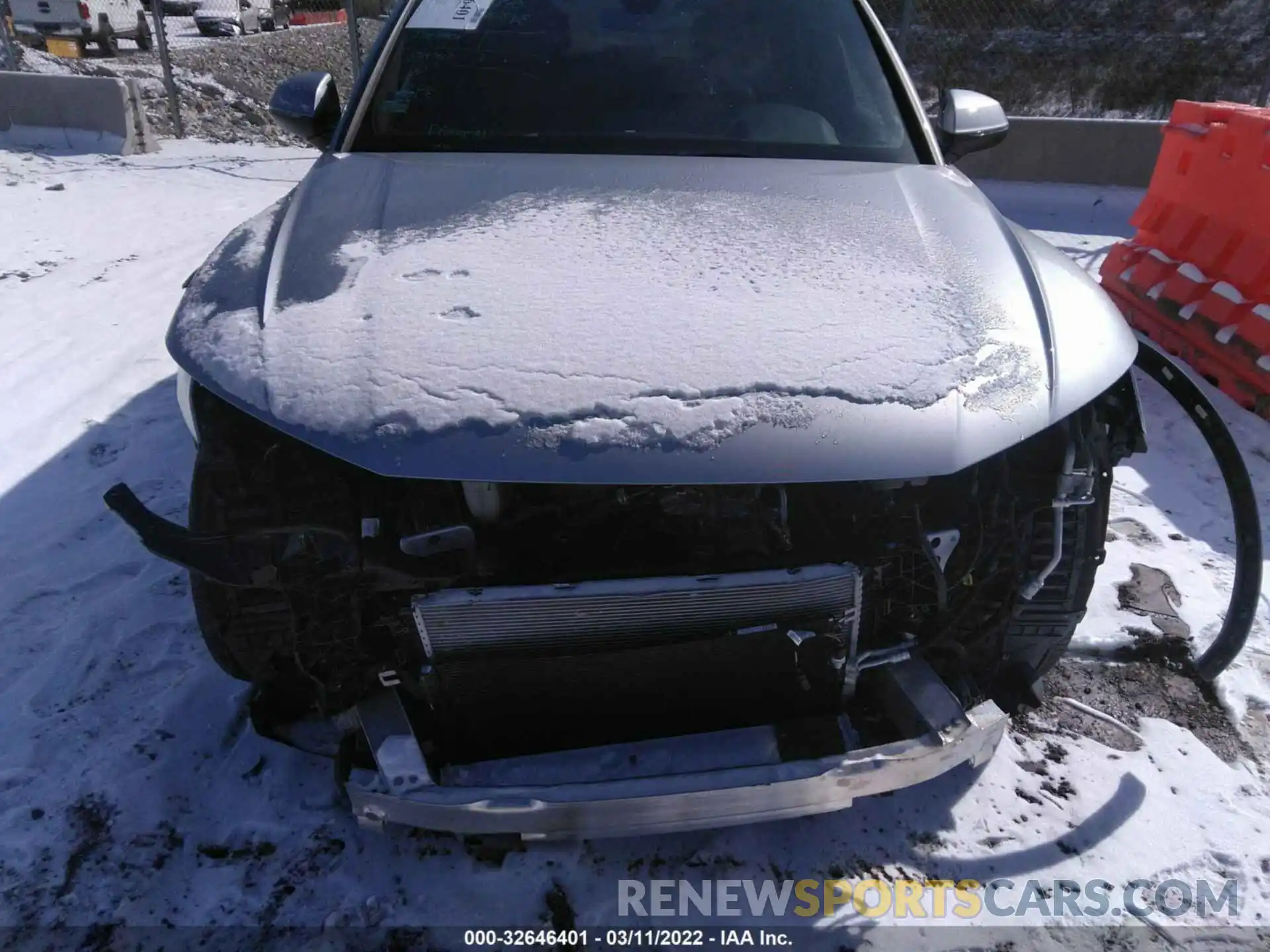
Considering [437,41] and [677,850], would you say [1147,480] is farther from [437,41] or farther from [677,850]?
[437,41]

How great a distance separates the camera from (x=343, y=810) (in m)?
2.07

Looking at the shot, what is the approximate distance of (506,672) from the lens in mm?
1753

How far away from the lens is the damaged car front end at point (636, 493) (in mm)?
1586

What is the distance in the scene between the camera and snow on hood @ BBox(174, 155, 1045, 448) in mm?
1586

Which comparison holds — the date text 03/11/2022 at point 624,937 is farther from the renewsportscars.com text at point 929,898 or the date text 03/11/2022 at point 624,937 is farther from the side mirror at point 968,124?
the side mirror at point 968,124

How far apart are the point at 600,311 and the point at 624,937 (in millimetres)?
1311

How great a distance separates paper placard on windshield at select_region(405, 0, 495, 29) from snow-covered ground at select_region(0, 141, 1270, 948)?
1.89 m

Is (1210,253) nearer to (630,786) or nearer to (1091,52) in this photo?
(630,786)

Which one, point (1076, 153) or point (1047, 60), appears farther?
point (1047, 60)

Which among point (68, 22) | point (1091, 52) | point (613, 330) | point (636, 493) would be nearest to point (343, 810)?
point (636, 493)

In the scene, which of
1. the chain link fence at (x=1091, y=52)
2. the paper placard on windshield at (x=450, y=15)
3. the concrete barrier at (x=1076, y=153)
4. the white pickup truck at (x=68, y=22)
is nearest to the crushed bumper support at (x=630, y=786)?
the paper placard on windshield at (x=450, y=15)

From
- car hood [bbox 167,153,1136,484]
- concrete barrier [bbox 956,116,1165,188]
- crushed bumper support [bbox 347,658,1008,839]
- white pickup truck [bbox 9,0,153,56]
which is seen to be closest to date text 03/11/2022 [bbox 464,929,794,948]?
crushed bumper support [bbox 347,658,1008,839]

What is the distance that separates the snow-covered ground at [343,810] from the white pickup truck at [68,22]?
627 inches

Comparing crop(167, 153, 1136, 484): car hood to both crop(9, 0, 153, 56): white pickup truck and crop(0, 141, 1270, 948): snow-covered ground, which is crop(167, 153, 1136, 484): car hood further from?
crop(9, 0, 153, 56): white pickup truck
